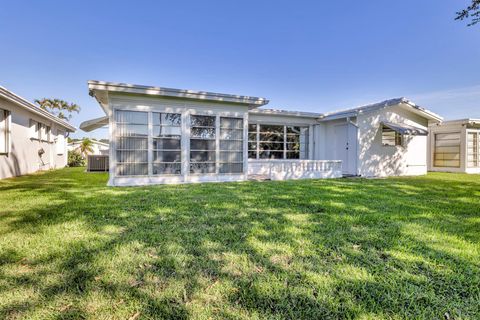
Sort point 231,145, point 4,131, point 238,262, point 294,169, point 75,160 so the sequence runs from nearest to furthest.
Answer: point 238,262 → point 4,131 → point 231,145 → point 294,169 → point 75,160

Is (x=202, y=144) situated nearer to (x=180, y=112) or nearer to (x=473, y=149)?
(x=180, y=112)

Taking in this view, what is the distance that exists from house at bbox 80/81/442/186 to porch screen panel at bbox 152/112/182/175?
3 centimetres

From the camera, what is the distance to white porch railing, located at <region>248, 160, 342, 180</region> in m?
10.8

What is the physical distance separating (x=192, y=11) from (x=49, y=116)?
31.6 feet

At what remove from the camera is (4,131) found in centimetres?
963

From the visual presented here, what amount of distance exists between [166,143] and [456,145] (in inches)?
673

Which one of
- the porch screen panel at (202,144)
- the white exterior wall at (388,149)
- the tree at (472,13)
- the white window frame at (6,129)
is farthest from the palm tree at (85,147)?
the tree at (472,13)

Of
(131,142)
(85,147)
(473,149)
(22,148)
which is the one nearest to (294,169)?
(131,142)

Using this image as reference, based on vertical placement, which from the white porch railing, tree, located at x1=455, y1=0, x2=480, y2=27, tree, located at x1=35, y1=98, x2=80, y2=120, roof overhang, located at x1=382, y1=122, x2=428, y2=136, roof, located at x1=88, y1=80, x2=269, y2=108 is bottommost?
the white porch railing

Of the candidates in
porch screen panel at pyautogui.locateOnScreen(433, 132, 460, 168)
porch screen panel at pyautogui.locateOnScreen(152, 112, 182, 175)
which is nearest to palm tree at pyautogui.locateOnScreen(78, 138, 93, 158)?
porch screen panel at pyautogui.locateOnScreen(152, 112, 182, 175)

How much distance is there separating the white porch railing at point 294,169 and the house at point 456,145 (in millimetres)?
8890

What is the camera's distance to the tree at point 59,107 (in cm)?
3142

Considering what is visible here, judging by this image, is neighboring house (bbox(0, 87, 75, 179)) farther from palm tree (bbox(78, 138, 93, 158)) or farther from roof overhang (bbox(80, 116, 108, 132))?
palm tree (bbox(78, 138, 93, 158))

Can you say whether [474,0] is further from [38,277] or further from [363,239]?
[38,277]
